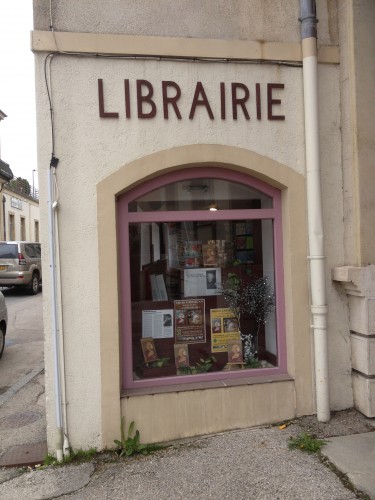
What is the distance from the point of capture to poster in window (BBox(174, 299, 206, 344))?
4.78 metres

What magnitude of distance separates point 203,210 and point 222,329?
1283mm

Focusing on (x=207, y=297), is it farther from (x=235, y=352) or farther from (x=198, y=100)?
(x=198, y=100)


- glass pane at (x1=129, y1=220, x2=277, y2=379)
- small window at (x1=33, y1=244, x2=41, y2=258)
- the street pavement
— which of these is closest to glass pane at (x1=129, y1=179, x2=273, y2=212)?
glass pane at (x1=129, y1=220, x2=277, y2=379)

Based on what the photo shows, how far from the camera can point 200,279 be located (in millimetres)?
4855

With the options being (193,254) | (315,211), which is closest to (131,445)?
(193,254)

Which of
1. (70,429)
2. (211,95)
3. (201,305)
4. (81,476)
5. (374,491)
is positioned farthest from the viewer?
(201,305)

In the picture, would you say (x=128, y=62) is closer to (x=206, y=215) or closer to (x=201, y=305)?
(x=206, y=215)

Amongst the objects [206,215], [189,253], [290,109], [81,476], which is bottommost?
[81,476]

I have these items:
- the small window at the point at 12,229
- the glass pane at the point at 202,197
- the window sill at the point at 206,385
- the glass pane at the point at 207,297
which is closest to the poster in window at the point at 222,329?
the glass pane at the point at 207,297

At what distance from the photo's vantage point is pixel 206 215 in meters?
4.63

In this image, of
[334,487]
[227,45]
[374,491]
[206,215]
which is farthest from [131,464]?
[227,45]

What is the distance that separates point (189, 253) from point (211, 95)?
1610mm

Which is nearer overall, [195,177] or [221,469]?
[221,469]

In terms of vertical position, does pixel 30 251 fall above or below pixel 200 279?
above
